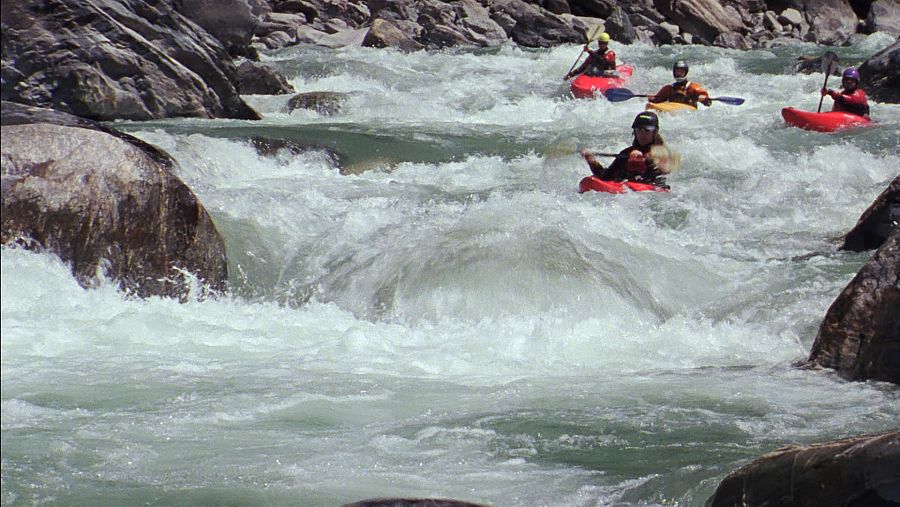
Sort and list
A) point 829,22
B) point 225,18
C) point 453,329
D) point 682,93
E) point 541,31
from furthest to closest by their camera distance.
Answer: point 829,22
point 541,31
point 225,18
point 682,93
point 453,329

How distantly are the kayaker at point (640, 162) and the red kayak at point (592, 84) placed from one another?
17.7ft

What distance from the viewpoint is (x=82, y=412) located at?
4215 mm

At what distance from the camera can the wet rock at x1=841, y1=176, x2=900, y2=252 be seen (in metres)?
7.53

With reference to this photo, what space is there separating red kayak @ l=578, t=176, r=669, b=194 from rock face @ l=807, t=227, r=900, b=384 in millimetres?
3789

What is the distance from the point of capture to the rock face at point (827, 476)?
2.78 m

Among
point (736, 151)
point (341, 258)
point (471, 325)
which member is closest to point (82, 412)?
point (471, 325)

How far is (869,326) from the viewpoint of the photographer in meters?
5.13

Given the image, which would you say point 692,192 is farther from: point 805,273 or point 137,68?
point 137,68

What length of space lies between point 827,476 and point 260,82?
11844 millimetres

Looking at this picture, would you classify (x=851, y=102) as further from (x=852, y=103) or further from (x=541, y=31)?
(x=541, y=31)

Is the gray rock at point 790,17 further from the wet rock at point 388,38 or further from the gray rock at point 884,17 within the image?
the wet rock at point 388,38

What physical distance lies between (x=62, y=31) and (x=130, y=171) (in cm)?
489

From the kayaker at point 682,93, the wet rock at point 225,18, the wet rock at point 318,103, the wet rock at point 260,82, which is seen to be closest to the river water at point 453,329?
the wet rock at point 318,103

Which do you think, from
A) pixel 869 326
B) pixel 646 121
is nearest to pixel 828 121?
pixel 646 121
